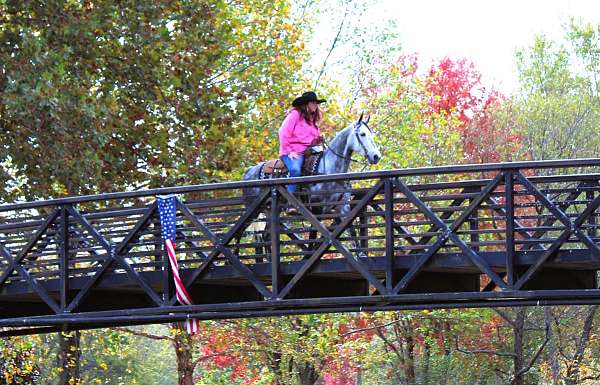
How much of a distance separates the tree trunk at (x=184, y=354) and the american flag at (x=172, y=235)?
14.8 meters

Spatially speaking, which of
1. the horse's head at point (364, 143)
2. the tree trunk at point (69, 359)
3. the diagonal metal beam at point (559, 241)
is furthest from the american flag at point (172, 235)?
the tree trunk at point (69, 359)

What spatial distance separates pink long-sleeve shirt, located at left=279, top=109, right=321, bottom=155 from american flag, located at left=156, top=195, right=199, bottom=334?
2.21 meters

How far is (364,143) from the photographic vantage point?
18.2m

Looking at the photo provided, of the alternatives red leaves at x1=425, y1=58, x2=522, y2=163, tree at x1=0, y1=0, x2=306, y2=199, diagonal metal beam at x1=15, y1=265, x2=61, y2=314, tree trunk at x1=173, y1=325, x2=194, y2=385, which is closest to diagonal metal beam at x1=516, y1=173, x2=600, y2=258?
diagonal metal beam at x1=15, y1=265, x2=61, y2=314

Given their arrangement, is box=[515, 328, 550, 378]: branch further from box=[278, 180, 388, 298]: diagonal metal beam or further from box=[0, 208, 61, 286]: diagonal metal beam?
box=[278, 180, 388, 298]: diagonal metal beam

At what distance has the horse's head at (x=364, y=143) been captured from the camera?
18.0 meters

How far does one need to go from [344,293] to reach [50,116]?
9.16 m

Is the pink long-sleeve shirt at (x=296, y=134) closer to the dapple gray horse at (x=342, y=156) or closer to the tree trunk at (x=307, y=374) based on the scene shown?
the dapple gray horse at (x=342, y=156)

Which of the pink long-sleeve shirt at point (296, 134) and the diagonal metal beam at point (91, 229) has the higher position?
the pink long-sleeve shirt at point (296, 134)

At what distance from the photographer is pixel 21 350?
28.1 meters

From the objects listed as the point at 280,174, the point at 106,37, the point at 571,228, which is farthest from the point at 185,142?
the point at 571,228

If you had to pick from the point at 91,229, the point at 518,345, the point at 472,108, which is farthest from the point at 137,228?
the point at 472,108

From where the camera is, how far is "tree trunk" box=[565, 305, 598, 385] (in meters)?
37.0

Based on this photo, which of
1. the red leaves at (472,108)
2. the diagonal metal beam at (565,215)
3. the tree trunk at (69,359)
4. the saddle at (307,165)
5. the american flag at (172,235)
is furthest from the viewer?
the red leaves at (472,108)
